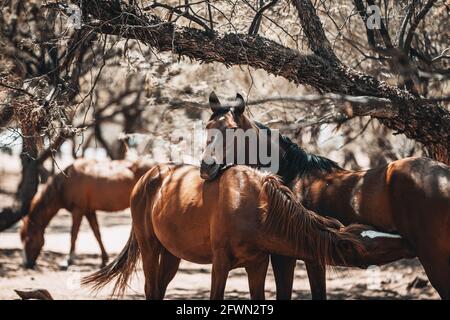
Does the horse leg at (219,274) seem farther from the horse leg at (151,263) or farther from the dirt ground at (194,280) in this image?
the dirt ground at (194,280)

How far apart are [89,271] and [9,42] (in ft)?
13.4

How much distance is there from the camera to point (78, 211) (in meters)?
14.1

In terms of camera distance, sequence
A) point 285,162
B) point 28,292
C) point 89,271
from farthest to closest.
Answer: point 89,271
point 28,292
point 285,162

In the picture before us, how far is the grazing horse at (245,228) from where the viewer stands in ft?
19.5

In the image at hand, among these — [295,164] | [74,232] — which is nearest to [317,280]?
[295,164]

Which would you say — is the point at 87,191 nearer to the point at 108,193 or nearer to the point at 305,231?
the point at 108,193

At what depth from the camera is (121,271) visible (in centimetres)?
788

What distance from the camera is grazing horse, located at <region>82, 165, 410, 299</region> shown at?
5.94 m

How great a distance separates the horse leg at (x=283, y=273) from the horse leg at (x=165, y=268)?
125cm

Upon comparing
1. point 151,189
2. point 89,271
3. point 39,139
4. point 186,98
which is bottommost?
point 89,271

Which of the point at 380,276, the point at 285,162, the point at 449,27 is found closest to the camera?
the point at 285,162

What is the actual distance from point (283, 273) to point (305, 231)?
1032mm

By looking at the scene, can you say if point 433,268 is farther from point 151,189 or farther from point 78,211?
point 78,211
